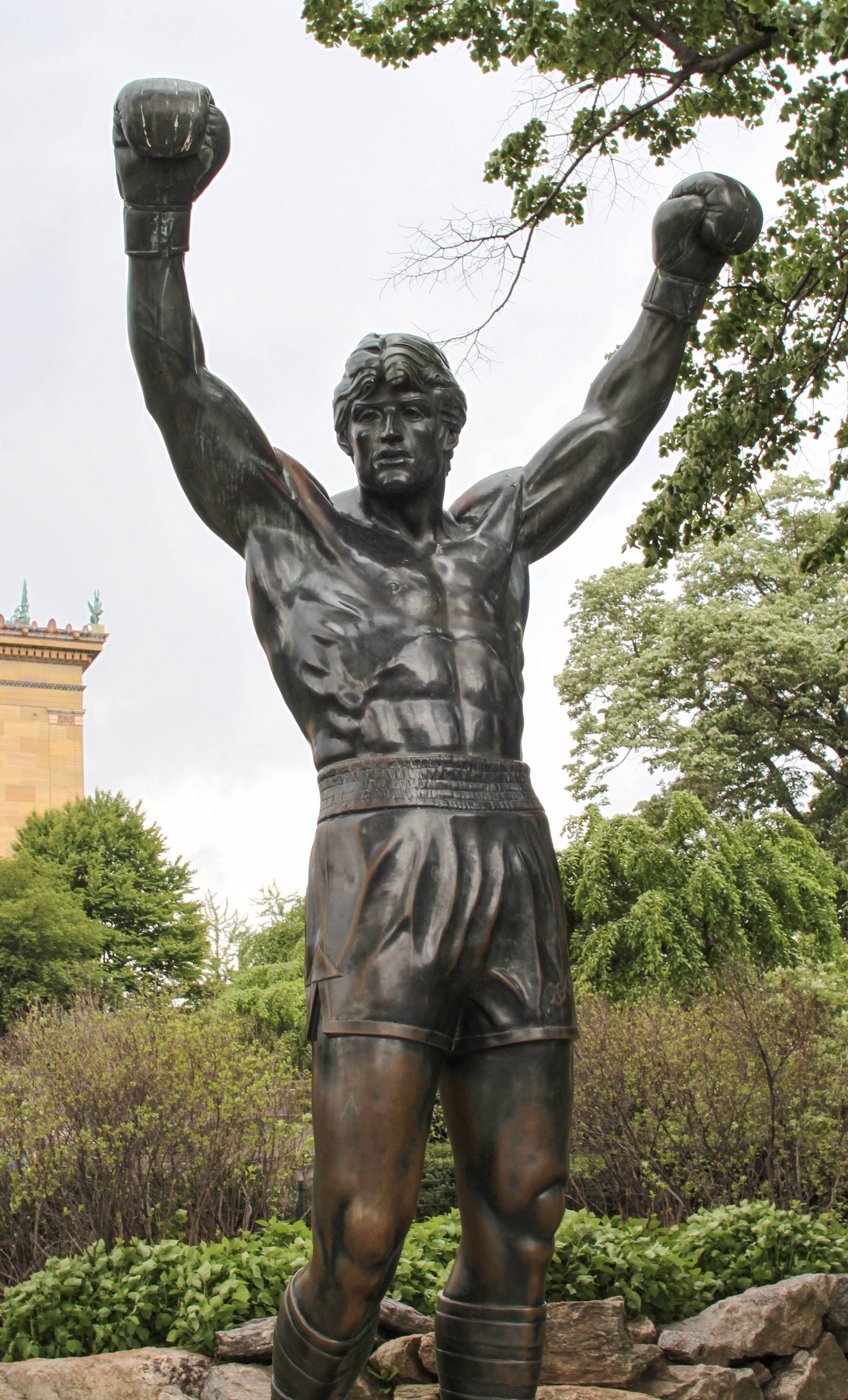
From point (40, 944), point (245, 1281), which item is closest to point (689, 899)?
point (245, 1281)

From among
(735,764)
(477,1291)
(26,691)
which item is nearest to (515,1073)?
(477,1291)

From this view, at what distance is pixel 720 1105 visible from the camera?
30.9 feet

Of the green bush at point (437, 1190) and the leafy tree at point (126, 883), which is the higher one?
the leafy tree at point (126, 883)

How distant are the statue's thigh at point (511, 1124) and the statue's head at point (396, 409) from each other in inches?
47.2

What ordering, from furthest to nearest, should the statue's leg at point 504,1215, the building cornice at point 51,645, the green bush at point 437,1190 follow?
the building cornice at point 51,645
the green bush at point 437,1190
the statue's leg at point 504,1215

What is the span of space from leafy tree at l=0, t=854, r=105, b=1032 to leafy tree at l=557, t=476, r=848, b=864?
38.7 ft

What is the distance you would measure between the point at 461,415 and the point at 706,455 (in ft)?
17.7

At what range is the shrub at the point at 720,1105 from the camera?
360 inches

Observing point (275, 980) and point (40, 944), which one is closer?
point (275, 980)

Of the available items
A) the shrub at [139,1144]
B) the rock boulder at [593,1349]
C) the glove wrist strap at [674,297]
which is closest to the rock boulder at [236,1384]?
the rock boulder at [593,1349]

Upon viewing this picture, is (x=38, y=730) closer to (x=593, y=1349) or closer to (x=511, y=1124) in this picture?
(x=593, y=1349)

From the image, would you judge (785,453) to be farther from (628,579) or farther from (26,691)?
(26,691)

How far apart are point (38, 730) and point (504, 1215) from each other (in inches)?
1467
